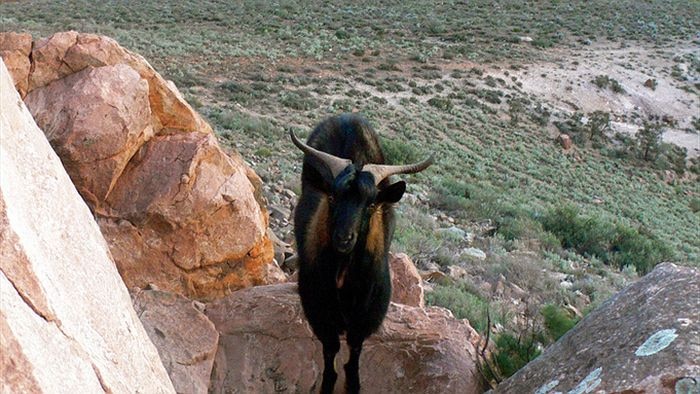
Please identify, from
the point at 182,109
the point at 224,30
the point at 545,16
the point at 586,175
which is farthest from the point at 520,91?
the point at 182,109

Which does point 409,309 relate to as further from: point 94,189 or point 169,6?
point 169,6

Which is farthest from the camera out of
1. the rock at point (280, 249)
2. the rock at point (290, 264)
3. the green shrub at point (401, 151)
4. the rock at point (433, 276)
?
the green shrub at point (401, 151)

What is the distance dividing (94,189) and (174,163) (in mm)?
709

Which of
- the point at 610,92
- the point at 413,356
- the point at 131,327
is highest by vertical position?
the point at 131,327

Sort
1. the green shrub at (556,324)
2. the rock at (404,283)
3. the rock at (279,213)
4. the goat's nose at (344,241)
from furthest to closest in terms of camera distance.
A: the rock at (279,213) → the rock at (404,283) → the green shrub at (556,324) → the goat's nose at (344,241)

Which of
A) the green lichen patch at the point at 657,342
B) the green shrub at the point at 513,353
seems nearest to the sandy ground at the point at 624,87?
the green shrub at the point at 513,353

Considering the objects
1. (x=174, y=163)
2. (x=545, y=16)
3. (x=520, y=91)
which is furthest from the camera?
(x=545, y=16)

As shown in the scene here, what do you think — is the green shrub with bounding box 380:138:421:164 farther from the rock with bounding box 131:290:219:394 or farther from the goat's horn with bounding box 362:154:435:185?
the goat's horn with bounding box 362:154:435:185

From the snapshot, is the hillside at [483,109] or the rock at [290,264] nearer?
the rock at [290,264]

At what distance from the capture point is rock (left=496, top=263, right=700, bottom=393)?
3.41 meters

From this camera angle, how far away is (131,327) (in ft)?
12.2

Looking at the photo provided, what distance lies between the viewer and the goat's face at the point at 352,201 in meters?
4.77

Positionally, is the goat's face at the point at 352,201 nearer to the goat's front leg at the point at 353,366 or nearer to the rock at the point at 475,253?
the goat's front leg at the point at 353,366

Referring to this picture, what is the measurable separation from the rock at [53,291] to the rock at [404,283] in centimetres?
351
